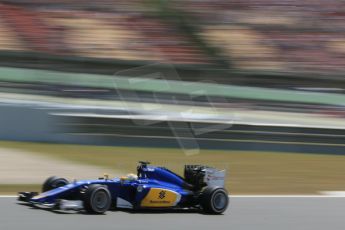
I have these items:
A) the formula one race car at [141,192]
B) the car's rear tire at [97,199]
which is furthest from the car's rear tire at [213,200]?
the car's rear tire at [97,199]

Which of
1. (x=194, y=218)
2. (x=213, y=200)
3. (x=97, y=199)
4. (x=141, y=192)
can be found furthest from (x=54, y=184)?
(x=213, y=200)

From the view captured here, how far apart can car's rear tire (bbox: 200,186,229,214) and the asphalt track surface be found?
0.08 meters

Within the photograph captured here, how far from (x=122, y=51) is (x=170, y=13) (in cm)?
241

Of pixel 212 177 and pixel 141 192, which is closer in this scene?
pixel 141 192

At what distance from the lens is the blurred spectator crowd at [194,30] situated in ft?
75.5

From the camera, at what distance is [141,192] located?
21.8 ft

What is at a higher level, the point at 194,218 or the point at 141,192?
the point at 141,192

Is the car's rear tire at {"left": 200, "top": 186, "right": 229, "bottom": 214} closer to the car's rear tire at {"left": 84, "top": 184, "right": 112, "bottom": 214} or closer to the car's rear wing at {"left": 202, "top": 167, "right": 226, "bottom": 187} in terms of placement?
the car's rear wing at {"left": 202, "top": 167, "right": 226, "bottom": 187}

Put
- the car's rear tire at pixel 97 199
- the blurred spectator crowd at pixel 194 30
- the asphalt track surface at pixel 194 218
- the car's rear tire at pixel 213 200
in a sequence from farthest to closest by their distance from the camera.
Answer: the blurred spectator crowd at pixel 194 30, the car's rear tire at pixel 213 200, the car's rear tire at pixel 97 199, the asphalt track surface at pixel 194 218

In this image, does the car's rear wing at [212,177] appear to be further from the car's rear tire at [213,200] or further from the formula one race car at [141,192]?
the car's rear tire at [213,200]

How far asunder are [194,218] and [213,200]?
32 cm

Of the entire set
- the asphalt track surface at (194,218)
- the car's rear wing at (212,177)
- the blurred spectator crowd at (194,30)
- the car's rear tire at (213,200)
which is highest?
the blurred spectator crowd at (194,30)

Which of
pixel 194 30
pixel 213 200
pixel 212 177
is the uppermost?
pixel 194 30

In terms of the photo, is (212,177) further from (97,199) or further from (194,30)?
(194,30)
